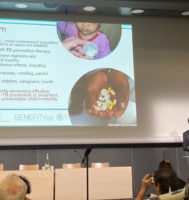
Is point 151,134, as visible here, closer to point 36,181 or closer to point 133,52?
point 133,52

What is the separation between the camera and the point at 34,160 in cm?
557

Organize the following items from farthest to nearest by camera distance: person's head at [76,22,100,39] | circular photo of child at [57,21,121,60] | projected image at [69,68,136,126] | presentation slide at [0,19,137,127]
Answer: person's head at [76,22,100,39]
circular photo of child at [57,21,121,60]
projected image at [69,68,136,126]
presentation slide at [0,19,137,127]

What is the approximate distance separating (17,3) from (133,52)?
2340 mm

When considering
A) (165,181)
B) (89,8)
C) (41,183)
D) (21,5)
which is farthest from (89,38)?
(165,181)

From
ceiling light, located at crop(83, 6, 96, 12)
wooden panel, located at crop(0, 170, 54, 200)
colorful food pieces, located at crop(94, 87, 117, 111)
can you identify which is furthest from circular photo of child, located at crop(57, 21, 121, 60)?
wooden panel, located at crop(0, 170, 54, 200)

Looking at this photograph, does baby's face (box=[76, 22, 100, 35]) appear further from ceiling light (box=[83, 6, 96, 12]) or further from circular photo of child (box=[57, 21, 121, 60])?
ceiling light (box=[83, 6, 96, 12])

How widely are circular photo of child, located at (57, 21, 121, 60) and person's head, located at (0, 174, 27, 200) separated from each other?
4.20 metres

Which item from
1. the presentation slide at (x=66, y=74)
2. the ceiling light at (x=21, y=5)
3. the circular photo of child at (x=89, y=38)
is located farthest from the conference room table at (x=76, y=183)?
the ceiling light at (x=21, y=5)

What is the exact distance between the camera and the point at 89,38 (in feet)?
18.2

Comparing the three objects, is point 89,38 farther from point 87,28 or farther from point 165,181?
point 165,181

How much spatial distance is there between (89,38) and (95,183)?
111 inches

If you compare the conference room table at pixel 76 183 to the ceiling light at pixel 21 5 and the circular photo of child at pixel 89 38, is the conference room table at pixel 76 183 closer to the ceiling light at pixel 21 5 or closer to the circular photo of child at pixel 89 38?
the circular photo of child at pixel 89 38

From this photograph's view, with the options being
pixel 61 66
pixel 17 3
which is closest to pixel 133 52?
pixel 61 66

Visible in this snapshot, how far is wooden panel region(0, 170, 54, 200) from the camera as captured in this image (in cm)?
355
